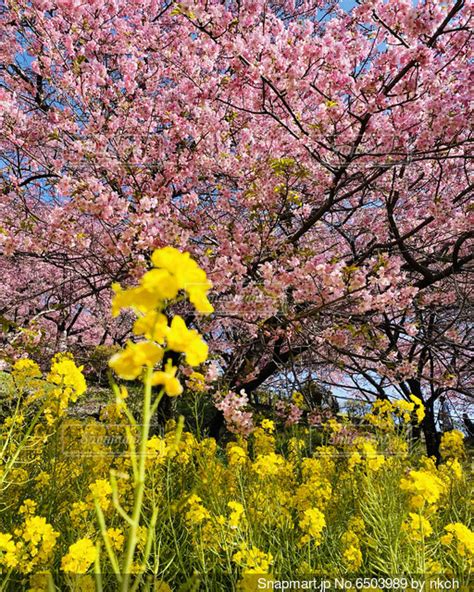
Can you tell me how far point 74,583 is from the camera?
1875 mm

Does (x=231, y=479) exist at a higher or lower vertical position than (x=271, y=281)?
lower

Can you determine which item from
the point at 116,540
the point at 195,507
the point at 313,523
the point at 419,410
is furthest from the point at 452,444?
the point at 116,540

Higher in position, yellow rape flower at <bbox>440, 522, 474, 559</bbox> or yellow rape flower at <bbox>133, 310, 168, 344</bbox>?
yellow rape flower at <bbox>133, 310, 168, 344</bbox>

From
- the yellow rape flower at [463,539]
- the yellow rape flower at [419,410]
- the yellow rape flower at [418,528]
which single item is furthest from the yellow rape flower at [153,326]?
the yellow rape flower at [419,410]

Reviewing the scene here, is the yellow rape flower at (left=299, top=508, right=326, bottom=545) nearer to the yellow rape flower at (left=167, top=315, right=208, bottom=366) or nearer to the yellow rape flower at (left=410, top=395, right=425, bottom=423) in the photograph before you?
the yellow rape flower at (left=410, top=395, right=425, bottom=423)

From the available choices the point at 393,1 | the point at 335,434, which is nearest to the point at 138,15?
the point at 393,1

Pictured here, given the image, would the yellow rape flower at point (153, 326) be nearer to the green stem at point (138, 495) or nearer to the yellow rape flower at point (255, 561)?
the green stem at point (138, 495)

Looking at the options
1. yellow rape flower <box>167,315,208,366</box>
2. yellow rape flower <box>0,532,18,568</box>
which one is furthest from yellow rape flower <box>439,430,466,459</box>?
yellow rape flower <box>167,315,208,366</box>

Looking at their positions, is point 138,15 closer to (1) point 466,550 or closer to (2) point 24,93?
(2) point 24,93

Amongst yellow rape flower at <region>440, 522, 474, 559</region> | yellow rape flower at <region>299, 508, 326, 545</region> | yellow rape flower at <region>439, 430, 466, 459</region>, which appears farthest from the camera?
yellow rape flower at <region>439, 430, 466, 459</region>

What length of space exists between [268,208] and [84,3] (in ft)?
10.5

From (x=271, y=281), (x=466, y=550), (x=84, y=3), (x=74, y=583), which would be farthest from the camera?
(x=84, y=3)

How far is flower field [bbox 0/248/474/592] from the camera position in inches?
69.3

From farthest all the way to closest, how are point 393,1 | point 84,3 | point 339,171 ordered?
point 84,3, point 339,171, point 393,1
